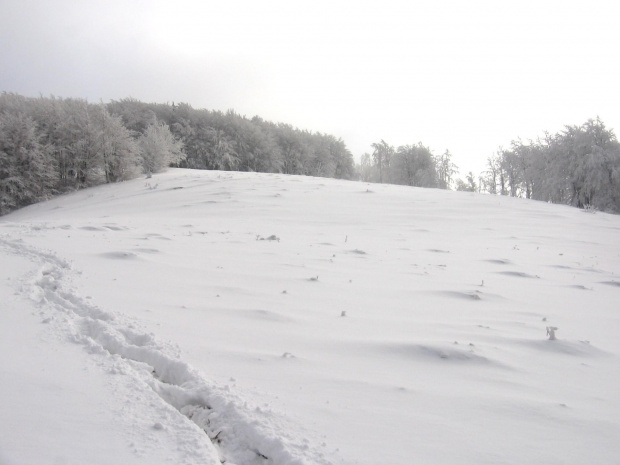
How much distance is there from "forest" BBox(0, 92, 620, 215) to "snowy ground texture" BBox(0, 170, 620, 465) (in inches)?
596

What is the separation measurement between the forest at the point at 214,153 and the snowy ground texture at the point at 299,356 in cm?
1514

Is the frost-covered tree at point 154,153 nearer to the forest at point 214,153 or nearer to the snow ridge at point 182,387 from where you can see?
the forest at point 214,153

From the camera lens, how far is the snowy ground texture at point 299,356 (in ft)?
5.25

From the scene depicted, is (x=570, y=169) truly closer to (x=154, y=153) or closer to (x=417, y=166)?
(x=417, y=166)

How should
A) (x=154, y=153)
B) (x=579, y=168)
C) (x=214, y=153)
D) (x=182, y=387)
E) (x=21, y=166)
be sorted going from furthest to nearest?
(x=214, y=153), (x=579, y=168), (x=154, y=153), (x=21, y=166), (x=182, y=387)

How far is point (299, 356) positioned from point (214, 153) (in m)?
33.8

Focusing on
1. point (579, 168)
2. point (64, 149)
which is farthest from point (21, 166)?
point (579, 168)

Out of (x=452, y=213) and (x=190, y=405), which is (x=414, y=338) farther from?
(x=452, y=213)

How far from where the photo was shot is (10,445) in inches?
56.1

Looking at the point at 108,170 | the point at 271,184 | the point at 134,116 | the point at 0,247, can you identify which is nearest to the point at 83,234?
the point at 0,247

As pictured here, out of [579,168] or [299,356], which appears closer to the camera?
[299,356]

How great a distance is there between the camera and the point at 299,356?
242cm

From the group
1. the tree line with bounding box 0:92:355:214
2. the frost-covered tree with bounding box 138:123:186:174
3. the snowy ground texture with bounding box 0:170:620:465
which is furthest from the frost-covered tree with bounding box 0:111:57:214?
the snowy ground texture with bounding box 0:170:620:465

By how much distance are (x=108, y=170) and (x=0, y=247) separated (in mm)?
15650
